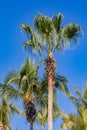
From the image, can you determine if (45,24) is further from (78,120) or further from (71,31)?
(78,120)

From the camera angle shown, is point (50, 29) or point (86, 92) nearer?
point (50, 29)

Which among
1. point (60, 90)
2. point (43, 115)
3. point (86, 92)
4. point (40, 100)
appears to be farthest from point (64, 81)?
point (43, 115)

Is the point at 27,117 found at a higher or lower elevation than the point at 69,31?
lower

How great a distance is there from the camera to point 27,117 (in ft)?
93.6

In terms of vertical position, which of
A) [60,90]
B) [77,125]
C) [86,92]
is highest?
[86,92]

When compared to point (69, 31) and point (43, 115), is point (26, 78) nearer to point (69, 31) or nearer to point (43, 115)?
point (69, 31)

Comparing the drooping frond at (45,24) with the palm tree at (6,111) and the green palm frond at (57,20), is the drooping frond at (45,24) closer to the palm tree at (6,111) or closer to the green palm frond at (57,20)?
the green palm frond at (57,20)

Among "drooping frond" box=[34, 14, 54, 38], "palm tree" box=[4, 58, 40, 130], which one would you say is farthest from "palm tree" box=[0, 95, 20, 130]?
"drooping frond" box=[34, 14, 54, 38]

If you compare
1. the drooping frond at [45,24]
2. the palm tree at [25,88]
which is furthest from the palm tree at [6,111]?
the drooping frond at [45,24]

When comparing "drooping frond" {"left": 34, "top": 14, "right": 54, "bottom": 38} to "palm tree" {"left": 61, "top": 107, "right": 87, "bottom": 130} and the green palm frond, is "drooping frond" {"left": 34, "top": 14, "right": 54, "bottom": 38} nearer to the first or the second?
the green palm frond

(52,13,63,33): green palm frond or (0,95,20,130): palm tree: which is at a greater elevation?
(52,13,63,33): green palm frond

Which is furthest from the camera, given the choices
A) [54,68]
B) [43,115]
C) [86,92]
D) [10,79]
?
[43,115]

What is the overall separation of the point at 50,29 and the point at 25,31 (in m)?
1.74

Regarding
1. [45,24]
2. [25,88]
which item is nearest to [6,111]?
[25,88]
